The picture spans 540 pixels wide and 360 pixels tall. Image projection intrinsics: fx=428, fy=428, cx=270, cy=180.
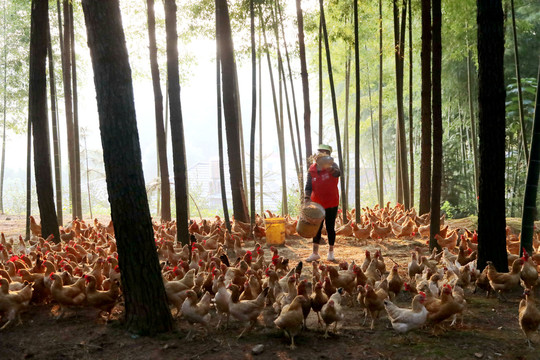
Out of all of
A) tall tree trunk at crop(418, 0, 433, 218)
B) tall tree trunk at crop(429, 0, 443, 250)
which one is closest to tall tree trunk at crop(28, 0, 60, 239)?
tall tree trunk at crop(429, 0, 443, 250)

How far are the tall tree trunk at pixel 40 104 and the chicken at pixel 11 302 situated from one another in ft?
10.4

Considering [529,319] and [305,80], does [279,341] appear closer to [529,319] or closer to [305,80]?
[529,319]

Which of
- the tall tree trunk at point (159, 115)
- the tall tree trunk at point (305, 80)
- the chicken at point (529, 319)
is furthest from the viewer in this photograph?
the tall tree trunk at point (305, 80)

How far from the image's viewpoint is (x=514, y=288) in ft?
16.1

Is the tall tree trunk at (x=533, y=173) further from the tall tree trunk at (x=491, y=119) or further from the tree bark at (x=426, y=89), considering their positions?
the tree bark at (x=426, y=89)

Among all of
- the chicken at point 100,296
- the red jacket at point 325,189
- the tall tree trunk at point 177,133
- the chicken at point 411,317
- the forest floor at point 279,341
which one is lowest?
the forest floor at point 279,341

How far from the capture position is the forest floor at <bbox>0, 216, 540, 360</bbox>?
11.4 ft

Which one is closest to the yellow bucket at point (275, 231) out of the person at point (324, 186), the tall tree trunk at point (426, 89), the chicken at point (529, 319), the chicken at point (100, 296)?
the person at point (324, 186)

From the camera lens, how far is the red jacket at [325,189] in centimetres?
679

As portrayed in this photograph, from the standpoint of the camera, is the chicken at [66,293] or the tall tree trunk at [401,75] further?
the tall tree trunk at [401,75]

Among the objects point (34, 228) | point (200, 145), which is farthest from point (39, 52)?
point (200, 145)

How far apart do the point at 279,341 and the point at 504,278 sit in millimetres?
2587

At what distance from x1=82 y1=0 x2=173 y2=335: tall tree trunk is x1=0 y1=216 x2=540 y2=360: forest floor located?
31 centimetres

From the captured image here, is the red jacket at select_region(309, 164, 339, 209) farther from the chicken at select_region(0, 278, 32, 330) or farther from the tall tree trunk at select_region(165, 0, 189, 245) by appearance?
the chicken at select_region(0, 278, 32, 330)
